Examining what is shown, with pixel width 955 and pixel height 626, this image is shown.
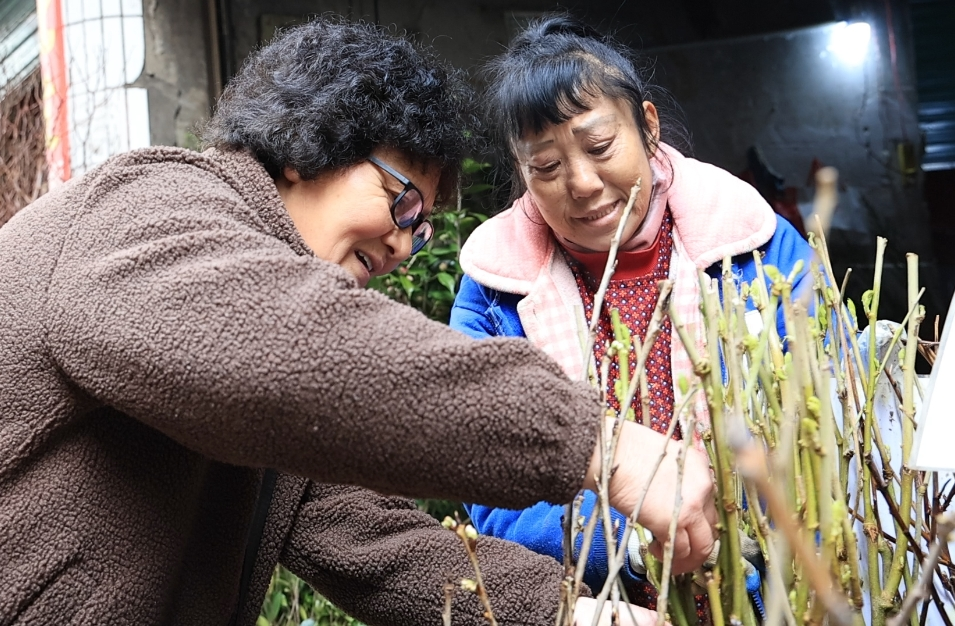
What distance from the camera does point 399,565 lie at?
4.47 feet

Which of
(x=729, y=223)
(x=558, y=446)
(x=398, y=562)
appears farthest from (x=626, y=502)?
(x=729, y=223)

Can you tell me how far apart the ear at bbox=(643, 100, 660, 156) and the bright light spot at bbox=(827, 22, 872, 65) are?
2.49 metres

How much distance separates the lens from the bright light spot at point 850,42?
3.94 metres

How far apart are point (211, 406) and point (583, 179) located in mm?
969

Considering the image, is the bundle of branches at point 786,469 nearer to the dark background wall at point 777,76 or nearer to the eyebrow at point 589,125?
the eyebrow at point 589,125

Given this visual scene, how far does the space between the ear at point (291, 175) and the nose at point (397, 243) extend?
155 mm

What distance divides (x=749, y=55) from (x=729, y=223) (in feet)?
8.78

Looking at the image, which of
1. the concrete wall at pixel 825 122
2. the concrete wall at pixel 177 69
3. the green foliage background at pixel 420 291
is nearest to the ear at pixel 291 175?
the green foliage background at pixel 420 291

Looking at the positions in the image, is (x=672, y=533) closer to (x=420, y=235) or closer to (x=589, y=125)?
(x=420, y=235)

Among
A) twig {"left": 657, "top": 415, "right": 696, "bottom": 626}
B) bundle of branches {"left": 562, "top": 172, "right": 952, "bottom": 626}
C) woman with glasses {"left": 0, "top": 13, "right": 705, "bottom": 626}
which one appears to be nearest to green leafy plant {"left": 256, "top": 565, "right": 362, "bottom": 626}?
woman with glasses {"left": 0, "top": 13, "right": 705, "bottom": 626}

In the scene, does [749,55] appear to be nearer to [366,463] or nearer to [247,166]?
[247,166]

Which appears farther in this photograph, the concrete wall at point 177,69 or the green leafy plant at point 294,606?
the concrete wall at point 177,69

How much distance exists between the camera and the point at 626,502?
933 mm

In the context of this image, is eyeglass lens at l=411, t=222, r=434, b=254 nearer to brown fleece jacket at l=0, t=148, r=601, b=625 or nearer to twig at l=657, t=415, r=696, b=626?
brown fleece jacket at l=0, t=148, r=601, b=625
